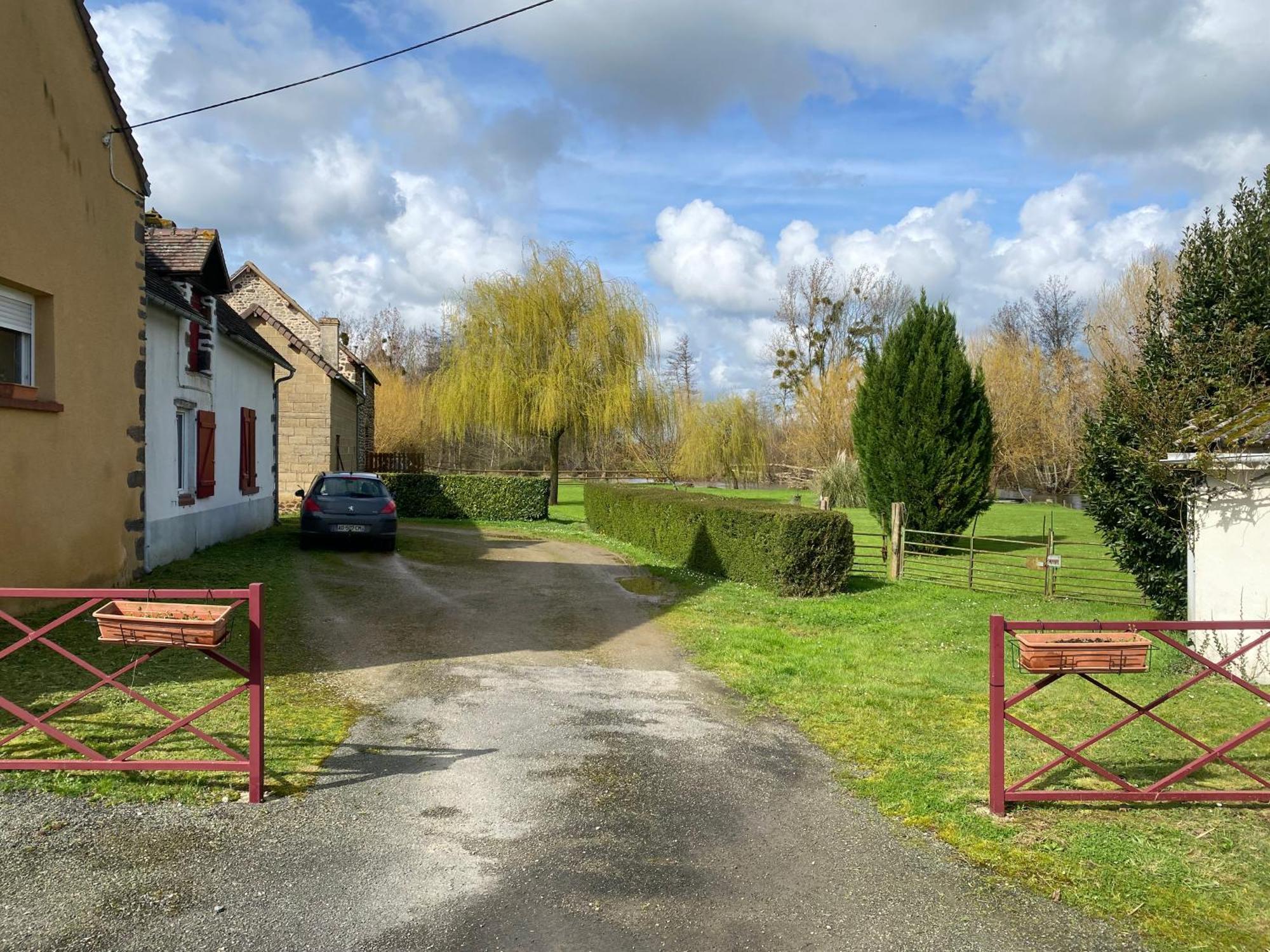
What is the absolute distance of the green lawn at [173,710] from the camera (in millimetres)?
4914

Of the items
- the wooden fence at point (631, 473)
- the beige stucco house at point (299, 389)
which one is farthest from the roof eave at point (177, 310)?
the wooden fence at point (631, 473)

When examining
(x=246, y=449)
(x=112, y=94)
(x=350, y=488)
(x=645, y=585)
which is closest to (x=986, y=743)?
(x=645, y=585)

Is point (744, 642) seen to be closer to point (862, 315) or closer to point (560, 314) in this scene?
point (560, 314)

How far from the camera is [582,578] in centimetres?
1455

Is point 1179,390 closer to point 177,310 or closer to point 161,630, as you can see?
point 161,630

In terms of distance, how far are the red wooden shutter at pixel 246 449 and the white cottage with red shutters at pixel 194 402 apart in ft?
0.09

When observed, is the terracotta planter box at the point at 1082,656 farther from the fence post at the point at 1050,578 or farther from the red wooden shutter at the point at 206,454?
the red wooden shutter at the point at 206,454

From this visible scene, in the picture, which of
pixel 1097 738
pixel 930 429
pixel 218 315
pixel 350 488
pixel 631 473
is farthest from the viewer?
pixel 631 473

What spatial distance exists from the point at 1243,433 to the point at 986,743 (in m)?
4.31

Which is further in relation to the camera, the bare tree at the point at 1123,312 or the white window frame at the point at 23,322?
the bare tree at the point at 1123,312

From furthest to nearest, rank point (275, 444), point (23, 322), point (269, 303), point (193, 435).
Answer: point (269, 303) → point (275, 444) → point (193, 435) → point (23, 322)

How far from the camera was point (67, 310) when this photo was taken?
9.59m

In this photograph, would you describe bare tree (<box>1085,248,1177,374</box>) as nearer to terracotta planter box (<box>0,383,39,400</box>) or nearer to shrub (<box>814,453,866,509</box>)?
shrub (<box>814,453,866,509</box>)

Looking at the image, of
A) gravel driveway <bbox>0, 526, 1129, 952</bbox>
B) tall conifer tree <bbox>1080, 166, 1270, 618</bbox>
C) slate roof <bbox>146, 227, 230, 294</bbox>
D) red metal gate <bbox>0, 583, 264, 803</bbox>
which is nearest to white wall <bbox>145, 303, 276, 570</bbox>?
slate roof <bbox>146, 227, 230, 294</bbox>
